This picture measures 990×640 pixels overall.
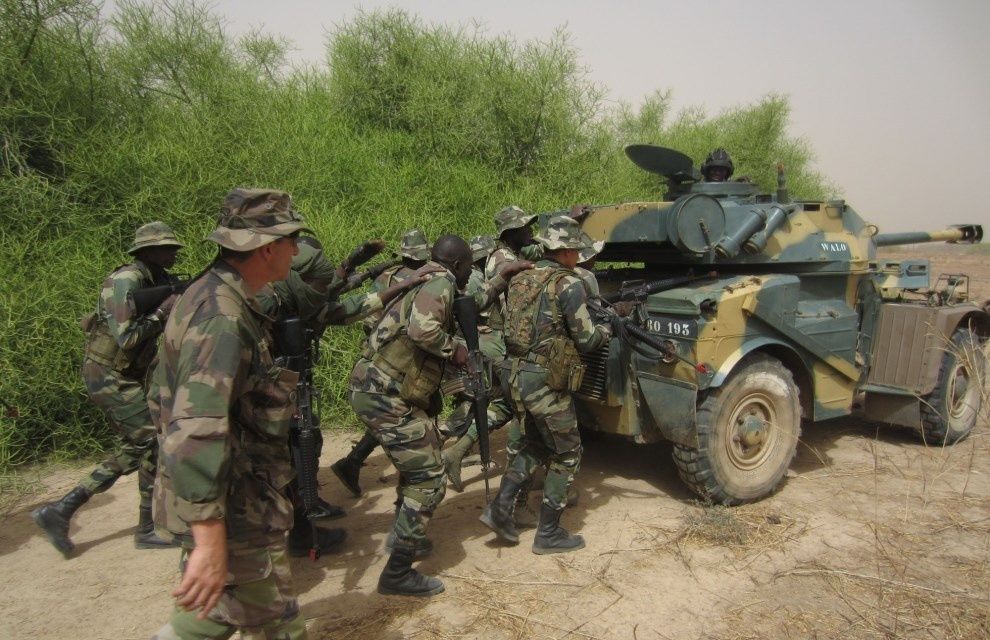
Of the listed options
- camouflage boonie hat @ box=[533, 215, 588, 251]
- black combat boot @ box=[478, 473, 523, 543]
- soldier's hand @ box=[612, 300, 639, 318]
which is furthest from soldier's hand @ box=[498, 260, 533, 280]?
black combat boot @ box=[478, 473, 523, 543]

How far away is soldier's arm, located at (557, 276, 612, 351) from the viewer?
364 cm

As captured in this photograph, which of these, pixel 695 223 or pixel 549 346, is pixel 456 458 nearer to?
pixel 549 346

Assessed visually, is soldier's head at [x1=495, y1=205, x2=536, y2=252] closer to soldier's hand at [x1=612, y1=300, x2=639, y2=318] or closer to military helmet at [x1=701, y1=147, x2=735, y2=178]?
military helmet at [x1=701, y1=147, x2=735, y2=178]

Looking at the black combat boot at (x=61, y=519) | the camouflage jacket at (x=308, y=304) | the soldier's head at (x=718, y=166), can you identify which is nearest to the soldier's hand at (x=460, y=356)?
the camouflage jacket at (x=308, y=304)

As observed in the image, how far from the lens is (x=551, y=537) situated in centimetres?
378

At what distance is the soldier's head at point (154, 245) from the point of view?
3.90m

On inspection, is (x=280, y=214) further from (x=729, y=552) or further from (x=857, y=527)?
(x=857, y=527)

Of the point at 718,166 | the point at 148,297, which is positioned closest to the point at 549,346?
the point at 148,297

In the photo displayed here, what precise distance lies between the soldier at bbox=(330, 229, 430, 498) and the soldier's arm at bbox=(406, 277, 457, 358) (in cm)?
126

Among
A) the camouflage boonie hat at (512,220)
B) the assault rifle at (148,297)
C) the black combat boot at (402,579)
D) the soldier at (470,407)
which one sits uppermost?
the camouflage boonie hat at (512,220)

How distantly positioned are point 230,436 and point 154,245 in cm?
250

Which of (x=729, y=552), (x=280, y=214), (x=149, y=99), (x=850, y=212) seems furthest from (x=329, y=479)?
(x=149, y=99)

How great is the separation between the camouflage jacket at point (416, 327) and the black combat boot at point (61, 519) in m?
2.16

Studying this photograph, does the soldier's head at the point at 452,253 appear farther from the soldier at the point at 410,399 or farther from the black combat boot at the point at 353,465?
the black combat boot at the point at 353,465
